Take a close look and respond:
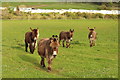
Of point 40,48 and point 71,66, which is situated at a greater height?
point 40,48

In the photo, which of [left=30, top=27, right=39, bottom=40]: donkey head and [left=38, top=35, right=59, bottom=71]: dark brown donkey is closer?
[left=38, top=35, right=59, bottom=71]: dark brown donkey

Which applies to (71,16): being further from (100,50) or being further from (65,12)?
(100,50)

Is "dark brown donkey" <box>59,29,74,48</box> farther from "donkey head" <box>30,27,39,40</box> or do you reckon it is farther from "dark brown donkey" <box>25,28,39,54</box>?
"donkey head" <box>30,27,39,40</box>

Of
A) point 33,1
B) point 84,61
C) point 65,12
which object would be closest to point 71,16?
point 65,12

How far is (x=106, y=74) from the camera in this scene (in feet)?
42.9

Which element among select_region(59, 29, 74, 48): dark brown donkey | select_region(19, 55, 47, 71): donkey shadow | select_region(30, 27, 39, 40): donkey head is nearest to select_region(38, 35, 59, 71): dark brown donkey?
select_region(19, 55, 47, 71): donkey shadow

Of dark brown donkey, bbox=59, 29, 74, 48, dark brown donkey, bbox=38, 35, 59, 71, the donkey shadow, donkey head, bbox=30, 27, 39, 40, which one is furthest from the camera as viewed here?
dark brown donkey, bbox=59, 29, 74, 48

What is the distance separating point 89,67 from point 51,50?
3142 mm

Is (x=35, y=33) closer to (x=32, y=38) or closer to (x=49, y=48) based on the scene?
(x=32, y=38)

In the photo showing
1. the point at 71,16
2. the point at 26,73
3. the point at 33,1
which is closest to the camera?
the point at 26,73

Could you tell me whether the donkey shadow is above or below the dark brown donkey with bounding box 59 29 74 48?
below

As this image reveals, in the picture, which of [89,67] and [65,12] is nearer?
[89,67]

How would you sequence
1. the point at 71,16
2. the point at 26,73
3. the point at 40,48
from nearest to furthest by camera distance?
the point at 26,73 → the point at 40,48 → the point at 71,16

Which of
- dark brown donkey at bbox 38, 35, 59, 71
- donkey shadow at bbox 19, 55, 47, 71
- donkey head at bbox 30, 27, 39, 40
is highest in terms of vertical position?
donkey head at bbox 30, 27, 39, 40
